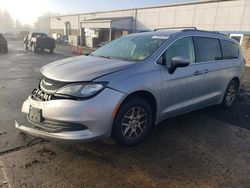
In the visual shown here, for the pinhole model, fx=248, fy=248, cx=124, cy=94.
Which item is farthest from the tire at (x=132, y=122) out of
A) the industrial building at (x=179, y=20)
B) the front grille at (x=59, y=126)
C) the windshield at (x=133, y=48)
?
the industrial building at (x=179, y=20)

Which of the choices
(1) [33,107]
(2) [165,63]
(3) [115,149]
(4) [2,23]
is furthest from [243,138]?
(4) [2,23]

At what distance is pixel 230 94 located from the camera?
6078 millimetres

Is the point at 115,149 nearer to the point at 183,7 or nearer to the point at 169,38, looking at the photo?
the point at 169,38

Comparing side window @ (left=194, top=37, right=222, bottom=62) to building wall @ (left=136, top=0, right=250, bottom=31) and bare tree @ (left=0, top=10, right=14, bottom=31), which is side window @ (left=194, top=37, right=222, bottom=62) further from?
bare tree @ (left=0, top=10, right=14, bottom=31)

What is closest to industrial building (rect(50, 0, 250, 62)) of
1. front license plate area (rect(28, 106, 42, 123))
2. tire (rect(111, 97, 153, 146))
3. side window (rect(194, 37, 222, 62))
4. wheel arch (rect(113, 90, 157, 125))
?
side window (rect(194, 37, 222, 62))

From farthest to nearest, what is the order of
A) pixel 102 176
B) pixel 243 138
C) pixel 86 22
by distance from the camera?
1. pixel 86 22
2. pixel 243 138
3. pixel 102 176

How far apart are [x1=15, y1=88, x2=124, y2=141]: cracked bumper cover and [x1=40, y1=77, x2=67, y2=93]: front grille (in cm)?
19

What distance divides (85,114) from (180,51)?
2181mm

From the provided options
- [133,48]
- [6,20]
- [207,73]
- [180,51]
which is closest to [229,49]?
[207,73]

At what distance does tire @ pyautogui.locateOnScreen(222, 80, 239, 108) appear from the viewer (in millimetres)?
5903

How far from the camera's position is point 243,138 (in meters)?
4.44

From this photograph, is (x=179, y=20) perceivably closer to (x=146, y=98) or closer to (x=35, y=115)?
(x=146, y=98)

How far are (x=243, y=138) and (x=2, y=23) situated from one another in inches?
6594

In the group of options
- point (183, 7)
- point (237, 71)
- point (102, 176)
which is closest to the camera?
point (102, 176)
